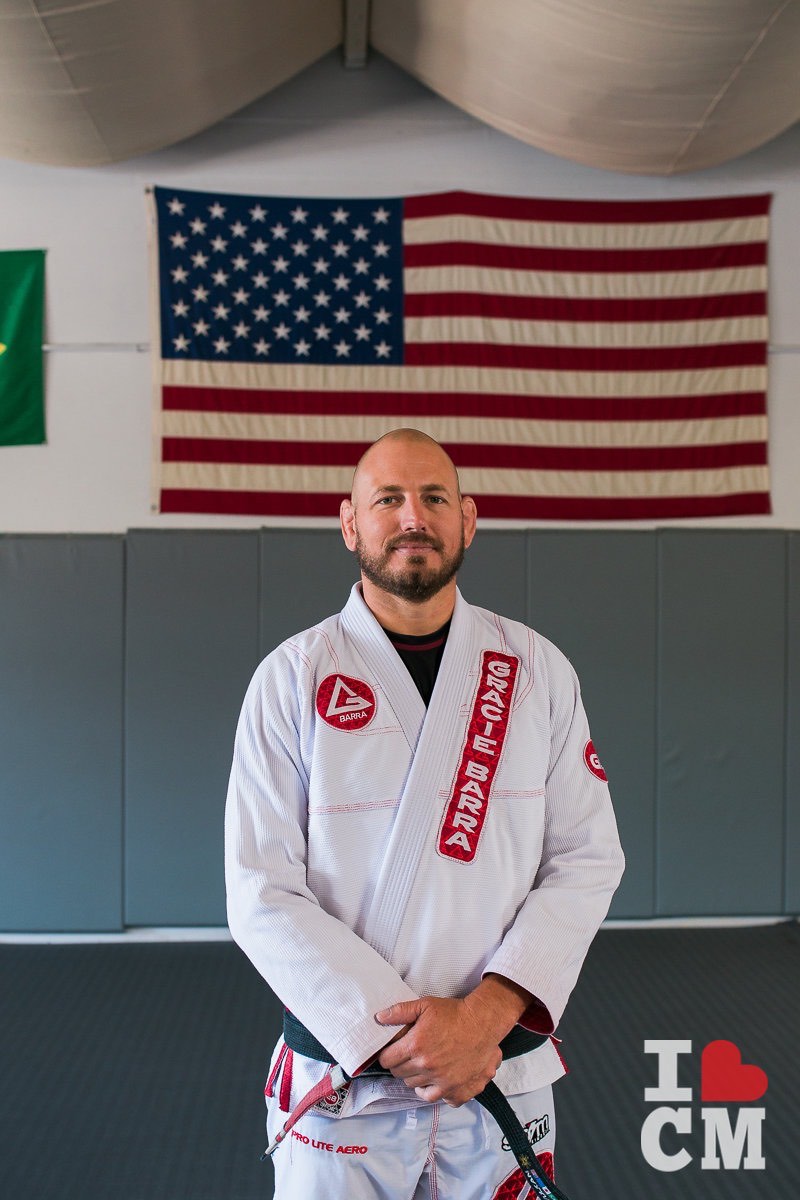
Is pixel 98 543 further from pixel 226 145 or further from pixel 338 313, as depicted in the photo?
pixel 226 145

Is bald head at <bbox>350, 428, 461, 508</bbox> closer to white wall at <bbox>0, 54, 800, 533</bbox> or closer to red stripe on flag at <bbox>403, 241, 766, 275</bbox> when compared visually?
white wall at <bbox>0, 54, 800, 533</bbox>

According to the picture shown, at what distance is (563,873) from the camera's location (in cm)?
130

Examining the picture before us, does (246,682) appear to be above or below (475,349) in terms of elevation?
below

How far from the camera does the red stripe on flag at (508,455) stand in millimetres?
4020

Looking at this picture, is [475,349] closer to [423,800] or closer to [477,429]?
[477,429]

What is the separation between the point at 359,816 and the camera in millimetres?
1244

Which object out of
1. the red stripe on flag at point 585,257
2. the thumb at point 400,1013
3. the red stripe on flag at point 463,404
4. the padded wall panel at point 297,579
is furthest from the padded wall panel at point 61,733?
the thumb at point 400,1013

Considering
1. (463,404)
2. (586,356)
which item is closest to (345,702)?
(463,404)

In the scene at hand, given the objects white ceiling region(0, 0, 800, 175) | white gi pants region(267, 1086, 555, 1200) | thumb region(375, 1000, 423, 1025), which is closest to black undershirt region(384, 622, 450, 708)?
thumb region(375, 1000, 423, 1025)

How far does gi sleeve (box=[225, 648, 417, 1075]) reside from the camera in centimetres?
114

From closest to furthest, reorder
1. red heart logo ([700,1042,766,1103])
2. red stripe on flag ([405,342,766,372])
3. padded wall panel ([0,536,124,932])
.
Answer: red heart logo ([700,1042,766,1103]) → padded wall panel ([0,536,124,932]) → red stripe on flag ([405,342,766,372])

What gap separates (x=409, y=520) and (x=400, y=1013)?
650 mm

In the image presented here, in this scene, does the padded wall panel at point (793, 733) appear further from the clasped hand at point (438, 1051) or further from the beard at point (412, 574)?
the clasped hand at point (438, 1051)

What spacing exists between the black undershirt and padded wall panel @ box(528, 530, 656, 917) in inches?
101
